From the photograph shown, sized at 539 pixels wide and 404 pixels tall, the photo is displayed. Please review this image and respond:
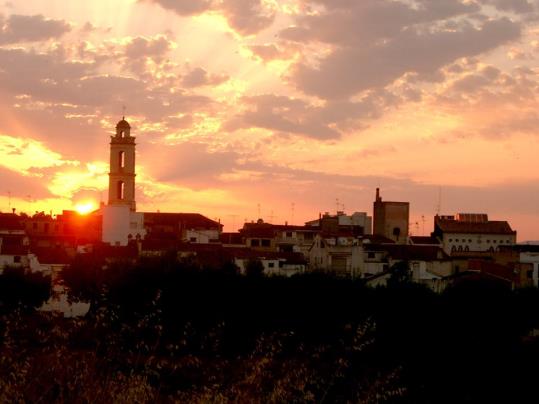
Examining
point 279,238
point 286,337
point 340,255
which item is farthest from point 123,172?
point 286,337

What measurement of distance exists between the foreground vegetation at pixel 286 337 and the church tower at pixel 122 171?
61.1 ft

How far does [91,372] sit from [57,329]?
841mm

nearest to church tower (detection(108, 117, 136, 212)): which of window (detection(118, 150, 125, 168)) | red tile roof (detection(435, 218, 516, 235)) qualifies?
window (detection(118, 150, 125, 168))

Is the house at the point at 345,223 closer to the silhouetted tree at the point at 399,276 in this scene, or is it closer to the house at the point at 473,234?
the house at the point at 473,234

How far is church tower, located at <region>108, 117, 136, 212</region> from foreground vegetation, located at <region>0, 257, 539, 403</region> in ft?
61.1

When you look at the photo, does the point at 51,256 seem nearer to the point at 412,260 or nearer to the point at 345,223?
the point at 412,260

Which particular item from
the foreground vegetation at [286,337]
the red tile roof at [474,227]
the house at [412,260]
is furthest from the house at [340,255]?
the red tile roof at [474,227]

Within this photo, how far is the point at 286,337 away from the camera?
21.2m

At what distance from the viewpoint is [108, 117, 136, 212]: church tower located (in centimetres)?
5978

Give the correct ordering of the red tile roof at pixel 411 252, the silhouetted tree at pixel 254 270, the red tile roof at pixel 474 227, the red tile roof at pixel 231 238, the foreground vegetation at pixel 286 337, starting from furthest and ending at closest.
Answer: the red tile roof at pixel 474 227 < the red tile roof at pixel 231 238 < the red tile roof at pixel 411 252 < the silhouetted tree at pixel 254 270 < the foreground vegetation at pixel 286 337

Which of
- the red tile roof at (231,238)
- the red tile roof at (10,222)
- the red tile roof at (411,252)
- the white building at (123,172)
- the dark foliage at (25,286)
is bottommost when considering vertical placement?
the dark foliage at (25,286)

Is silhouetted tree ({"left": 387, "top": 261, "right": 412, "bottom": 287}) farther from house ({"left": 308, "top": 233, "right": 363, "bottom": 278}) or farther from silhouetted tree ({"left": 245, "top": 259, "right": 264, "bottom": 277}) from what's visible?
house ({"left": 308, "top": 233, "right": 363, "bottom": 278})

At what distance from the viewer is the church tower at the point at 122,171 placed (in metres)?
59.8

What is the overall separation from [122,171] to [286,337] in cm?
4043
